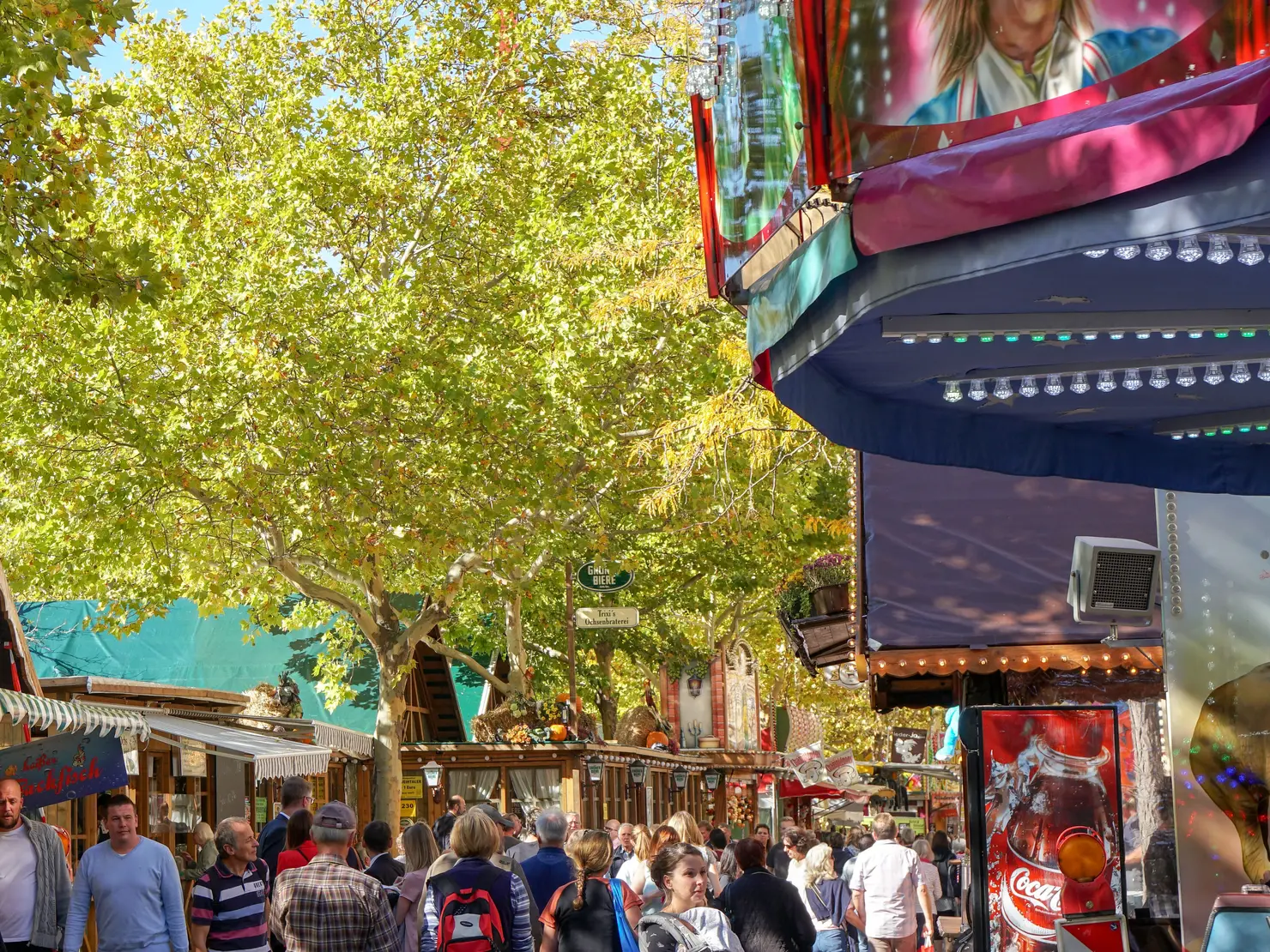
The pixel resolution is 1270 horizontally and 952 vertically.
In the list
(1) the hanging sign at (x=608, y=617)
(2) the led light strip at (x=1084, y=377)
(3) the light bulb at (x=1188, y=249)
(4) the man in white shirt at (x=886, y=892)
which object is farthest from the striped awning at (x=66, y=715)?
(1) the hanging sign at (x=608, y=617)

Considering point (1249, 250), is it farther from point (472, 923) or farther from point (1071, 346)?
point (472, 923)

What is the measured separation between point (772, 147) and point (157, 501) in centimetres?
1851

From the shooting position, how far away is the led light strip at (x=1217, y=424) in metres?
7.01

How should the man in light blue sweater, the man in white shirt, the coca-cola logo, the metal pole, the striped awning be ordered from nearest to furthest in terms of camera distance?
the coca-cola logo < the man in light blue sweater < the striped awning < the man in white shirt < the metal pole

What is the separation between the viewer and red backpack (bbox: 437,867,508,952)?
295 inches

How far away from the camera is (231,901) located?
8805 mm

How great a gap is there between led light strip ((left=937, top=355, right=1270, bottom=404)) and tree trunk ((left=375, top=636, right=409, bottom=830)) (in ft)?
57.9

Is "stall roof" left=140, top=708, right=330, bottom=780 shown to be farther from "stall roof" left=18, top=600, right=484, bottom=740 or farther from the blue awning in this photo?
the blue awning

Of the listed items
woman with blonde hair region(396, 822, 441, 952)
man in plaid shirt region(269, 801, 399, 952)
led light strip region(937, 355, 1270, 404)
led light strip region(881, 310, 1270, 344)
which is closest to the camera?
led light strip region(881, 310, 1270, 344)

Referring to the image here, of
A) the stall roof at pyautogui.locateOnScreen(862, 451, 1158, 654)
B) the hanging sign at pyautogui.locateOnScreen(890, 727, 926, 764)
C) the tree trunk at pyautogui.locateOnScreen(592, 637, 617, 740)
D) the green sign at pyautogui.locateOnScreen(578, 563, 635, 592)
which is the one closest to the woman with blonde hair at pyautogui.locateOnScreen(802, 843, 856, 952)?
the stall roof at pyautogui.locateOnScreen(862, 451, 1158, 654)

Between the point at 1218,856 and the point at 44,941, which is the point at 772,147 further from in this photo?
the point at 44,941

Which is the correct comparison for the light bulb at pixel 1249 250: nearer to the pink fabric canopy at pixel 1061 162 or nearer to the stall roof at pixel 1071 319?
the stall roof at pixel 1071 319

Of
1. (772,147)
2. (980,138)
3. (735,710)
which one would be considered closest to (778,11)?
(772,147)

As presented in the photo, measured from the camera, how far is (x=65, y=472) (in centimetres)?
2158
